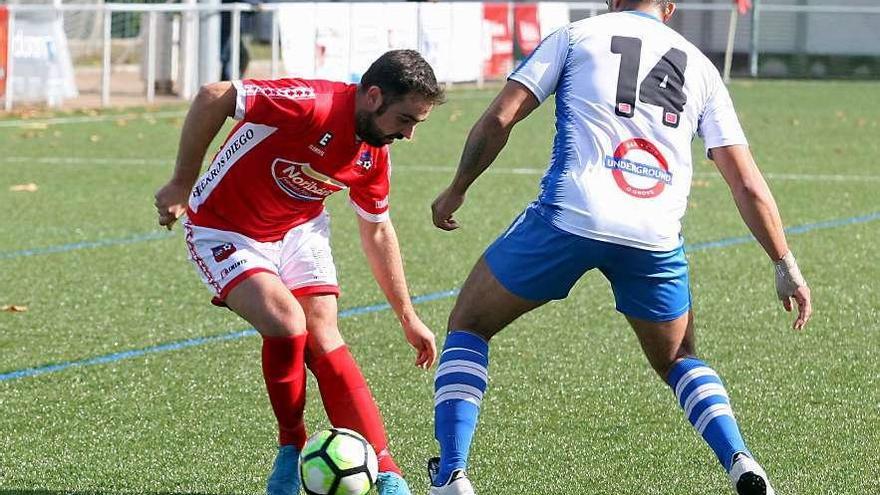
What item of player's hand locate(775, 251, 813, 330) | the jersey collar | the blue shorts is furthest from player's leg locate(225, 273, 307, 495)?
player's hand locate(775, 251, 813, 330)

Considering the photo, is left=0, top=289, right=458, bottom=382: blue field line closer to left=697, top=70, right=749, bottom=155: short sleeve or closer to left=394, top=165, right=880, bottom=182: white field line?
left=697, top=70, right=749, bottom=155: short sleeve

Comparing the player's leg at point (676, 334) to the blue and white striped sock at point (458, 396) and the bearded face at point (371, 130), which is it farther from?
the bearded face at point (371, 130)

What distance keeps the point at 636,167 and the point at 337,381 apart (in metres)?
1.24

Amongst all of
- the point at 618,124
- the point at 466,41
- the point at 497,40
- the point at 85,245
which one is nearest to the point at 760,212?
the point at 618,124

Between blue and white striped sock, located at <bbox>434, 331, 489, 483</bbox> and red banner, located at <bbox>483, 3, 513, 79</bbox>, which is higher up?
blue and white striped sock, located at <bbox>434, 331, 489, 483</bbox>

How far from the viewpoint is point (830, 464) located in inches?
212

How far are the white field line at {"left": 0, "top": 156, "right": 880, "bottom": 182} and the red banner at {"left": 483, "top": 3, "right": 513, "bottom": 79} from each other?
34.9 ft

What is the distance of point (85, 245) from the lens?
401 inches

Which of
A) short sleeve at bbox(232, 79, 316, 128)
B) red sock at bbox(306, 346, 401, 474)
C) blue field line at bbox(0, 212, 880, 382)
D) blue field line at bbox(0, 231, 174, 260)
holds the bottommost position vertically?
blue field line at bbox(0, 231, 174, 260)

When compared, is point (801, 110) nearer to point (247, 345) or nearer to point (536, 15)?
point (536, 15)

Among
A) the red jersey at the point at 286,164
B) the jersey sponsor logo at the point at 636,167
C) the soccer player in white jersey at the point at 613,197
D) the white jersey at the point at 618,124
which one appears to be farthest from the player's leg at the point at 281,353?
the jersey sponsor logo at the point at 636,167

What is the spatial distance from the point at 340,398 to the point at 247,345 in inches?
98.5

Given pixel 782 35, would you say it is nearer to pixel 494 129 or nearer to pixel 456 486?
pixel 494 129

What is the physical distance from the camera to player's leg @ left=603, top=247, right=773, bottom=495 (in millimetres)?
4594
